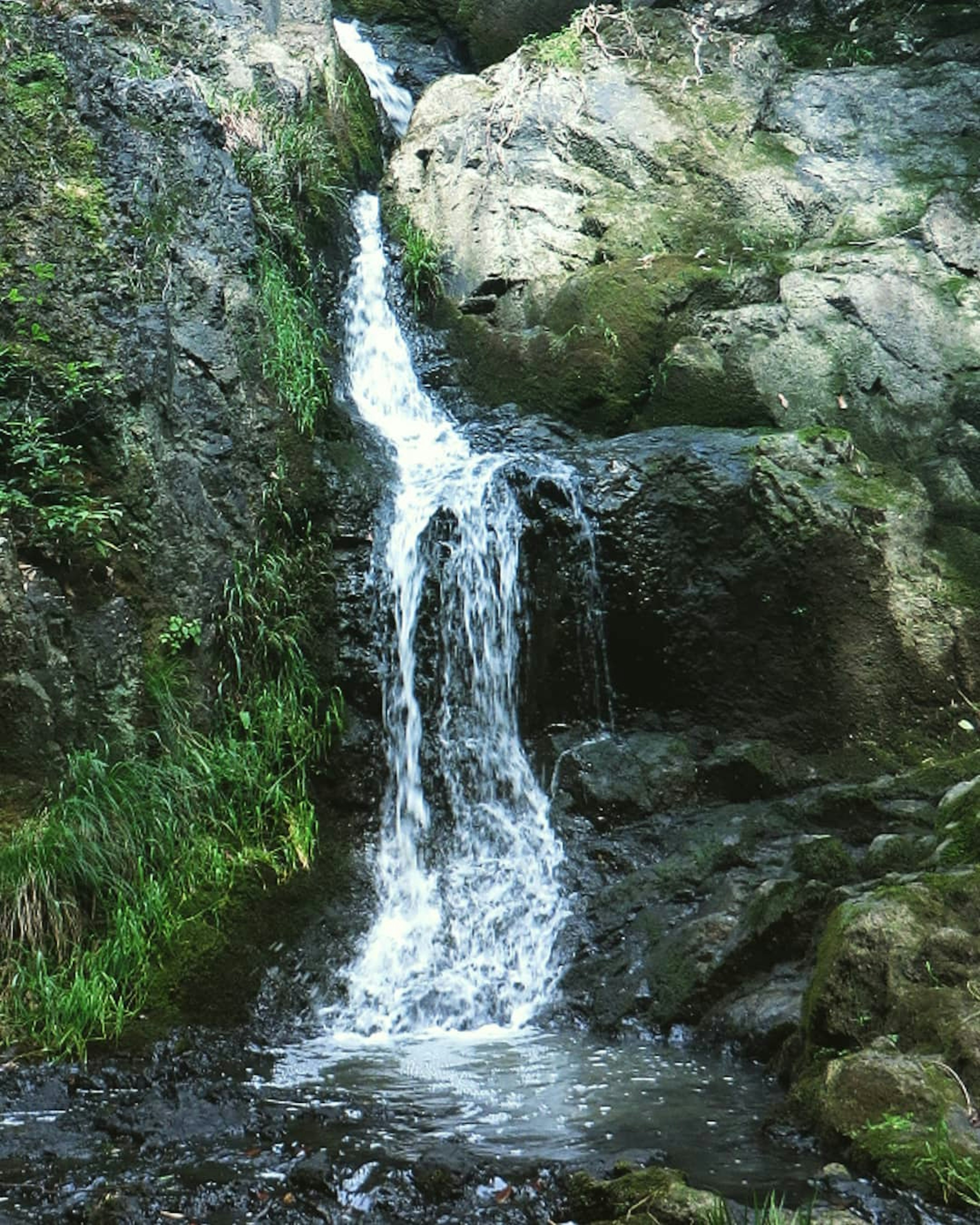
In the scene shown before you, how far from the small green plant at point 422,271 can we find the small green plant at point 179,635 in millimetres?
4372

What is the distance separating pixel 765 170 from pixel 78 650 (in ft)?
24.9

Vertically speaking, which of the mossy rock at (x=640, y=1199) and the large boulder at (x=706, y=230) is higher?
the large boulder at (x=706, y=230)

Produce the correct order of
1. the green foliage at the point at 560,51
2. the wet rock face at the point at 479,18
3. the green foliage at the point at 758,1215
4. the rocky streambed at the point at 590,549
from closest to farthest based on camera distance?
the green foliage at the point at 758,1215, the rocky streambed at the point at 590,549, the green foliage at the point at 560,51, the wet rock face at the point at 479,18

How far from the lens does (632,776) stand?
6805 millimetres

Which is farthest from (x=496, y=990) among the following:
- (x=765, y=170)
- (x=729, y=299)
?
(x=765, y=170)

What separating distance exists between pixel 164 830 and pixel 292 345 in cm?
381

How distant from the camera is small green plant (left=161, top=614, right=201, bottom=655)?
6.27 m

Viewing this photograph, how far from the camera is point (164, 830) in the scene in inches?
216

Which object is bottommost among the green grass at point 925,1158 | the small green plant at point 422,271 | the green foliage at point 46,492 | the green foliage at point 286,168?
the green grass at point 925,1158


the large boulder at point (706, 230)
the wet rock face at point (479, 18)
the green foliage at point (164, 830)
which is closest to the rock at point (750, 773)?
the green foliage at point (164, 830)

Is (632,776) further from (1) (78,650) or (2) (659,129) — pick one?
(2) (659,129)

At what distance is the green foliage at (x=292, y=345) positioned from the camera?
7.38 m

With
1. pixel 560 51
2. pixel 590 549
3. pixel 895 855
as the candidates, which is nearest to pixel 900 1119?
pixel 895 855

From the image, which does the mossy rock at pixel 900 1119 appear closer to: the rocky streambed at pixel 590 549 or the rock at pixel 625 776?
the rocky streambed at pixel 590 549
